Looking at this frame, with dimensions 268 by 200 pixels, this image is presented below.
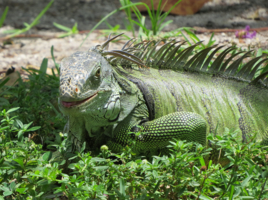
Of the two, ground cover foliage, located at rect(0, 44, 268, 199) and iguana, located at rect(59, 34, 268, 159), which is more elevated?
iguana, located at rect(59, 34, 268, 159)

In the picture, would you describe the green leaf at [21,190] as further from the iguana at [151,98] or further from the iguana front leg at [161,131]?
the iguana front leg at [161,131]

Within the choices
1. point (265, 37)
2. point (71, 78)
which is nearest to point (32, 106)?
point (71, 78)

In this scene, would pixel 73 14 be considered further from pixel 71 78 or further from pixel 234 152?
pixel 234 152

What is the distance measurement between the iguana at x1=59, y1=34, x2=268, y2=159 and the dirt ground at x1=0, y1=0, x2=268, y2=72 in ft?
8.10

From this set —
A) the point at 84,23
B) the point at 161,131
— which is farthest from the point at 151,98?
the point at 84,23

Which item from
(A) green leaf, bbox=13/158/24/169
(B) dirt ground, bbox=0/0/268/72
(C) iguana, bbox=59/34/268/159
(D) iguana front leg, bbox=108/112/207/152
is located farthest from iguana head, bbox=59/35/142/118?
(B) dirt ground, bbox=0/0/268/72

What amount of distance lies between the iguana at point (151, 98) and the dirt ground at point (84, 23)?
247cm

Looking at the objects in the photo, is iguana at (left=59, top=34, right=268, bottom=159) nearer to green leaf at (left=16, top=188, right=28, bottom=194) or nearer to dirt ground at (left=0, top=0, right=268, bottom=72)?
green leaf at (left=16, top=188, right=28, bottom=194)

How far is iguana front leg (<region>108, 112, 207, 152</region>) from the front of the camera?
289cm

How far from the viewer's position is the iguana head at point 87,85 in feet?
7.93

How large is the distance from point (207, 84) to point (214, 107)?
0.29m

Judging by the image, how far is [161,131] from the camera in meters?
2.89

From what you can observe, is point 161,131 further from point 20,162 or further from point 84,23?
point 84,23

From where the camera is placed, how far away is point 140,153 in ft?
10.1
